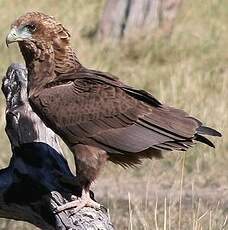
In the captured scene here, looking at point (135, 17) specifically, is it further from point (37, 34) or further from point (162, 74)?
point (37, 34)

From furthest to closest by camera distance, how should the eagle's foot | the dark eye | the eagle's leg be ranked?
1. the dark eye
2. the eagle's leg
3. the eagle's foot

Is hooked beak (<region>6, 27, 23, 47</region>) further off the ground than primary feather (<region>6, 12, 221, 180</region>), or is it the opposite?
hooked beak (<region>6, 27, 23, 47</region>)

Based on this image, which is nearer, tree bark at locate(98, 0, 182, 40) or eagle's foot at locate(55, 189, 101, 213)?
eagle's foot at locate(55, 189, 101, 213)

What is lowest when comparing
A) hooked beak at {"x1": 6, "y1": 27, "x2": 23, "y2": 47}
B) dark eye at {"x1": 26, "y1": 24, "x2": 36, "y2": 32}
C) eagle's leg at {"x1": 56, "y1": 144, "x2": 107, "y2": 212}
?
eagle's leg at {"x1": 56, "y1": 144, "x2": 107, "y2": 212}

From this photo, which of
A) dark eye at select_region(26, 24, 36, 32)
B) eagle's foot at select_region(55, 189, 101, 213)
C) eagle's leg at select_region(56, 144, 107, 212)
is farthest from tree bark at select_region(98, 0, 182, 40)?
eagle's foot at select_region(55, 189, 101, 213)

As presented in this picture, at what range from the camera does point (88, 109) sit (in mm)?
5898

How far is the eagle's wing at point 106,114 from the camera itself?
18.7 feet

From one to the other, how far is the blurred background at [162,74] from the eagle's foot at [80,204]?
65 cm

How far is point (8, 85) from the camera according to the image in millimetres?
6352

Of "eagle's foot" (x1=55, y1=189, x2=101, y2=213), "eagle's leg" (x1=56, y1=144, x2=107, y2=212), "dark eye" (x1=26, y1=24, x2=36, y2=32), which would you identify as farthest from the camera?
"dark eye" (x1=26, y1=24, x2=36, y2=32)

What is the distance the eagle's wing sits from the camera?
5691 millimetres

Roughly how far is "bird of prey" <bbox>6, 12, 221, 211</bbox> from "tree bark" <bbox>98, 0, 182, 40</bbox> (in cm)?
837

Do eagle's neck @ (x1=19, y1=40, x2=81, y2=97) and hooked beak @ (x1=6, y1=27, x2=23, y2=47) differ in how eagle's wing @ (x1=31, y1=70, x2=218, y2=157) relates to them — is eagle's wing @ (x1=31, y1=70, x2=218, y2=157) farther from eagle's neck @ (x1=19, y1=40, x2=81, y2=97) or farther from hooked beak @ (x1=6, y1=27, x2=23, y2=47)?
hooked beak @ (x1=6, y1=27, x2=23, y2=47)

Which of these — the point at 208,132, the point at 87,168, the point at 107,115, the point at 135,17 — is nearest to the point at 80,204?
the point at 87,168
